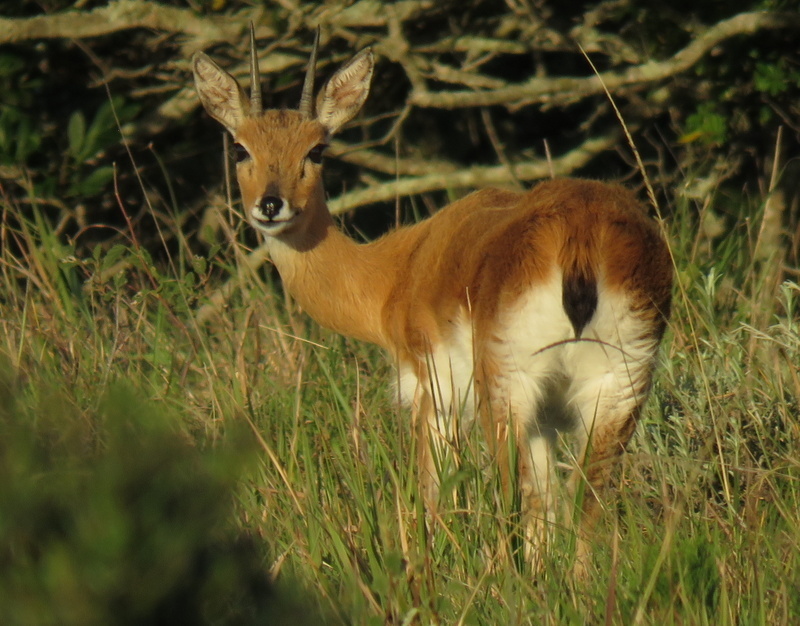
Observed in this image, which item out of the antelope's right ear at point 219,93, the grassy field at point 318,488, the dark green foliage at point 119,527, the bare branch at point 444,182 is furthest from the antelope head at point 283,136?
the dark green foliage at point 119,527

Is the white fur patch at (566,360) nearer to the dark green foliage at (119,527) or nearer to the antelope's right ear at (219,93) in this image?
the antelope's right ear at (219,93)

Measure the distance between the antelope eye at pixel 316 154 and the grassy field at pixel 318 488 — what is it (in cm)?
58

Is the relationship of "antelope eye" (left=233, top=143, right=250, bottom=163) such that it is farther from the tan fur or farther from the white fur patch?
the white fur patch

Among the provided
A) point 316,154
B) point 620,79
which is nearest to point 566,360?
point 316,154

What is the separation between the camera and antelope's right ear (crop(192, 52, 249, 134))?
205 inches

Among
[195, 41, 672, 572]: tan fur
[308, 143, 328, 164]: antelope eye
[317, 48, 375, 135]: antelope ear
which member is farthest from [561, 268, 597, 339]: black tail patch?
[317, 48, 375, 135]: antelope ear

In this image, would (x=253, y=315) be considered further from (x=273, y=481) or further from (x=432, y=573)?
(x=432, y=573)

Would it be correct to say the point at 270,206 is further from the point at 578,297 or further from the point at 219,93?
the point at 578,297

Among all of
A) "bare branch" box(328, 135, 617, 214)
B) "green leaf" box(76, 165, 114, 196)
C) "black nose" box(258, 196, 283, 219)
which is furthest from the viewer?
"bare branch" box(328, 135, 617, 214)

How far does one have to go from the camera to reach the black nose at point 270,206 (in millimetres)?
4633

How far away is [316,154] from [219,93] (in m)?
0.57

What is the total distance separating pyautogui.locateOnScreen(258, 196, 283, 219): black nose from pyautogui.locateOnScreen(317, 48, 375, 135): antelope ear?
750mm

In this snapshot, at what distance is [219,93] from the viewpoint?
531 cm

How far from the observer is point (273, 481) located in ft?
12.0
